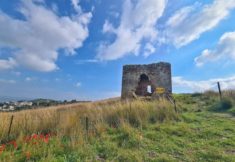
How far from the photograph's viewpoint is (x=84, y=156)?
4.32 m

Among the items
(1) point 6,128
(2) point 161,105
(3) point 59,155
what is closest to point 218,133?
(2) point 161,105

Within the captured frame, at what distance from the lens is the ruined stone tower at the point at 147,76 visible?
15.2m

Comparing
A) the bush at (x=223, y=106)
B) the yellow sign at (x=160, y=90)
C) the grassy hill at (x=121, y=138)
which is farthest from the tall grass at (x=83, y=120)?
the yellow sign at (x=160, y=90)

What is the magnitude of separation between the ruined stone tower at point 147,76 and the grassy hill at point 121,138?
7075 millimetres

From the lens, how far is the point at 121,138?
552 cm

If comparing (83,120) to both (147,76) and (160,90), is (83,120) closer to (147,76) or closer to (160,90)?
(160,90)

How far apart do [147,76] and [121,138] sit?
36.6ft

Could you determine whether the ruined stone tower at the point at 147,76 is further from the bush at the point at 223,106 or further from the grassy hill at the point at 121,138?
the grassy hill at the point at 121,138

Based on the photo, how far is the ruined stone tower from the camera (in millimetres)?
15164

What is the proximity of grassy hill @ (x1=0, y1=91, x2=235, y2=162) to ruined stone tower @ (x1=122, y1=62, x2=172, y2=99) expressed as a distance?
23.2ft

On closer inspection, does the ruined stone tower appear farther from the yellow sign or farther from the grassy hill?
the grassy hill

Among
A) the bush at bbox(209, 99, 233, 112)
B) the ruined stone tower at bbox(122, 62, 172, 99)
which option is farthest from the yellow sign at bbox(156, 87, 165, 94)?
the bush at bbox(209, 99, 233, 112)

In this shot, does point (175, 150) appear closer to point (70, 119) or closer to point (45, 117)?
point (70, 119)

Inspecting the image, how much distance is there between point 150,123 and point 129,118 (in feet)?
2.67
